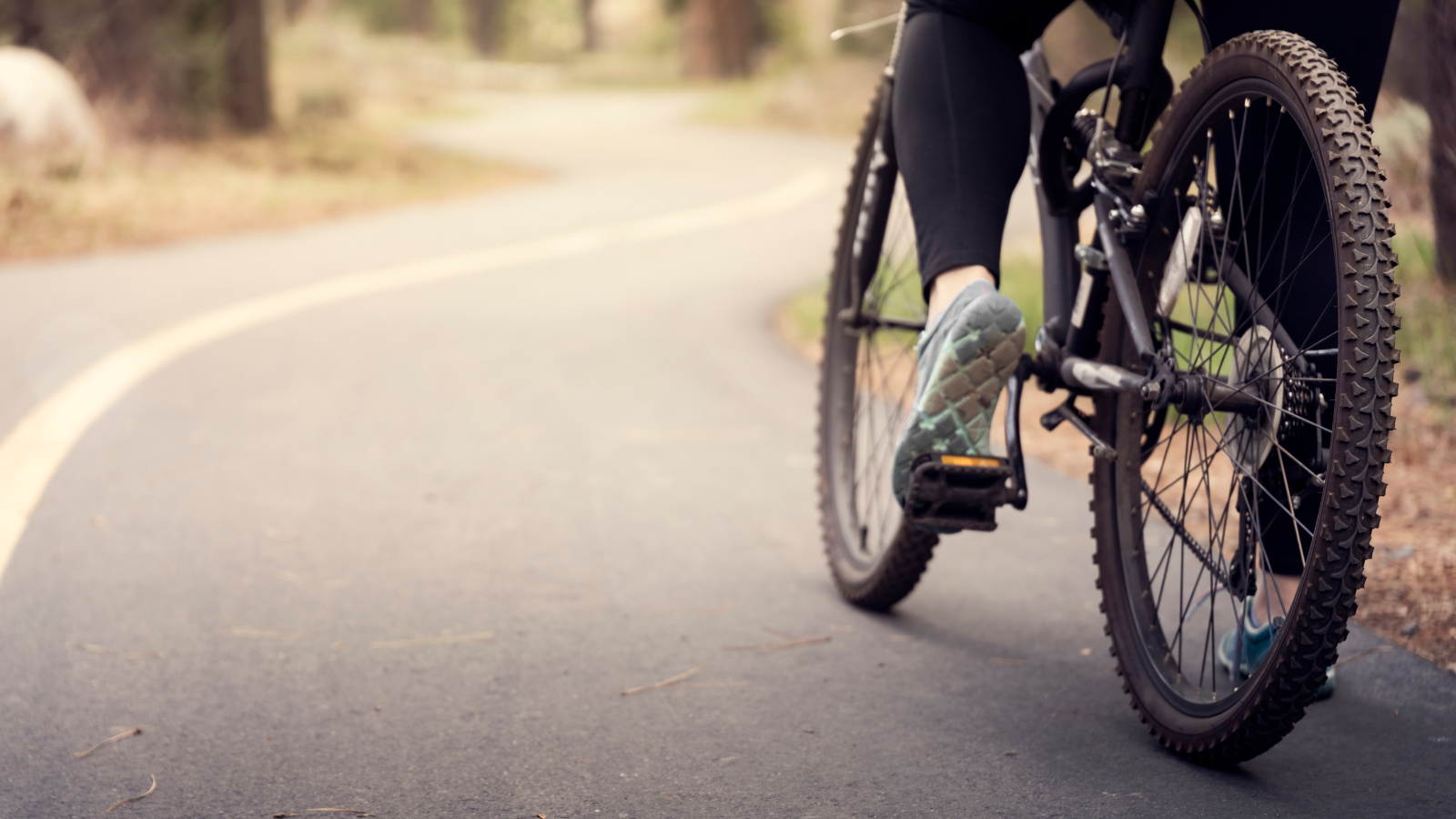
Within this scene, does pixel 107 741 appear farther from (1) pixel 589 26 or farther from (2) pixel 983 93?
(1) pixel 589 26

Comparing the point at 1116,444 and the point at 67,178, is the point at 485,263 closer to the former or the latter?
the point at 67,178

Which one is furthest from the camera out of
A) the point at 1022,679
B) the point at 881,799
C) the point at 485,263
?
the point at 485,263

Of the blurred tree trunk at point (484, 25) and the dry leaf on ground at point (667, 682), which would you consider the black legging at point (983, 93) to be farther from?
the blurred tree trunk at point (484, 25)

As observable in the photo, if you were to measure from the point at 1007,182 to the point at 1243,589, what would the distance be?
88cm

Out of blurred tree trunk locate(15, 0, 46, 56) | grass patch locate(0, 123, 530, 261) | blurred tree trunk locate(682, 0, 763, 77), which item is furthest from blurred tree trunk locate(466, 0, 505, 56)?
blurred tree trunk locate(15, 0, 46, 56)

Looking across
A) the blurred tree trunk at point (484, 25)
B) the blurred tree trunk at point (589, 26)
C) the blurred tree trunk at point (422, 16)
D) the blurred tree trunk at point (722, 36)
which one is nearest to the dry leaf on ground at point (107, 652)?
the blurred tree trunk at point (722, 36)

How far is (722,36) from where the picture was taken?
131 feet

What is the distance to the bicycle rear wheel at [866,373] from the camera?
3201 millimetres

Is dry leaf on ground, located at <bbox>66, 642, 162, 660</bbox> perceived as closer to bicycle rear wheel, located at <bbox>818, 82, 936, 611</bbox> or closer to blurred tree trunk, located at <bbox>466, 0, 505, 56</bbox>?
bicycle rear wheel, located at <bbox>818, 82, 936, 611</bbox>

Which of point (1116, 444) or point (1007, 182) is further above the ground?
point (1007, 182)

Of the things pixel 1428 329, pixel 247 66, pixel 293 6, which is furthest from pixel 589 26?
pixel 1428 329

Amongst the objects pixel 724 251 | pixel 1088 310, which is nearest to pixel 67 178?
pixel 724 251

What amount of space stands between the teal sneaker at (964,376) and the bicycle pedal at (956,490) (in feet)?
0.09

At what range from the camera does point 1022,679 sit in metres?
2.82
